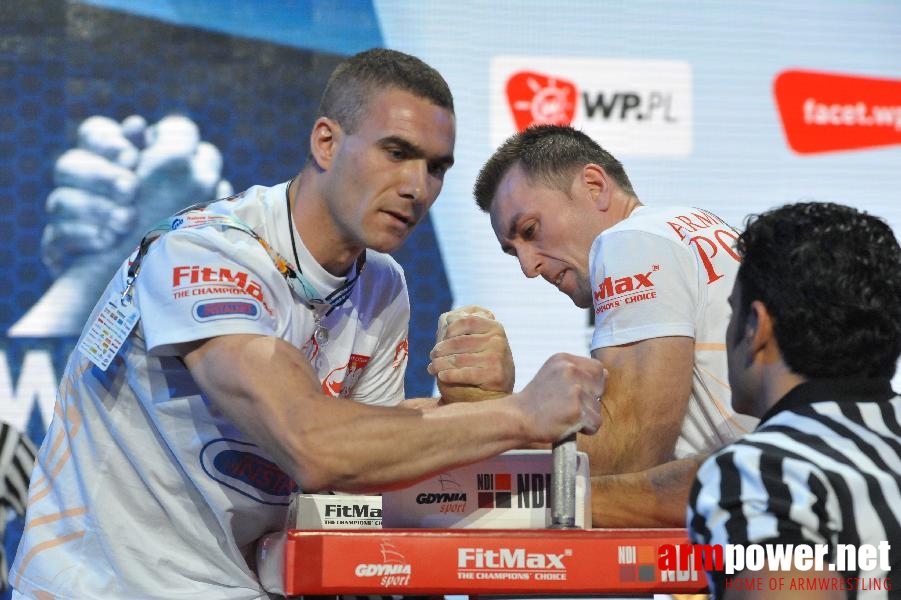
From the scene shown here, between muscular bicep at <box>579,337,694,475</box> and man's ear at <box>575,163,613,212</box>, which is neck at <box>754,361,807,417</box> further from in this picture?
man's ear at <box>575,163,613,212</box>

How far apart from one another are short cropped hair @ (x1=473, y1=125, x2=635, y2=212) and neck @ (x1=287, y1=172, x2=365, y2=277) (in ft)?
2.22

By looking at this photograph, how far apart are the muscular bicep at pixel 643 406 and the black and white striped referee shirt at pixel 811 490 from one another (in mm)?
597

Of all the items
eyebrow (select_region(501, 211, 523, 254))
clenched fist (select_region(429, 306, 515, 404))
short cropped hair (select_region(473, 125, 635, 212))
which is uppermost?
short cropped hair (select_region(473, 125, 635, 212))

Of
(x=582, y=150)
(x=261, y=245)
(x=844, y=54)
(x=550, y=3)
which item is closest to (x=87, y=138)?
(x=550, y=3)

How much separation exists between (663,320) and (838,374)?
61cm

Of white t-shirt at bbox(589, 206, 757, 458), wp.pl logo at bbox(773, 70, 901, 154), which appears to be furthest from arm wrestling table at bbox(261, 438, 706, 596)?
wp.pl logo at bbox(773, 70, 901, 154)

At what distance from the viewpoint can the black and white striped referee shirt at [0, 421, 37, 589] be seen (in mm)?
3359

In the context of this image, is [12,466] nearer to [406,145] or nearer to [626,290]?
[406,145]

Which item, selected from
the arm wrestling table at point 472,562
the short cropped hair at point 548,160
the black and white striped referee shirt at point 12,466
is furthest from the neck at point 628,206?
the black and white striped referee shirt at point 12,466

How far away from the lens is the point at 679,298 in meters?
1.81

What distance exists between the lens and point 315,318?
69.5 inches

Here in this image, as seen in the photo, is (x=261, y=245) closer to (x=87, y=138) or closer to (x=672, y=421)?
(x=672, y=421)

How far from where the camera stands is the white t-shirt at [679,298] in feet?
5.94

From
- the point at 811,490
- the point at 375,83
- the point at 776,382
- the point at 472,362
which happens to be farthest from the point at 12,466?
the point at 811,490
